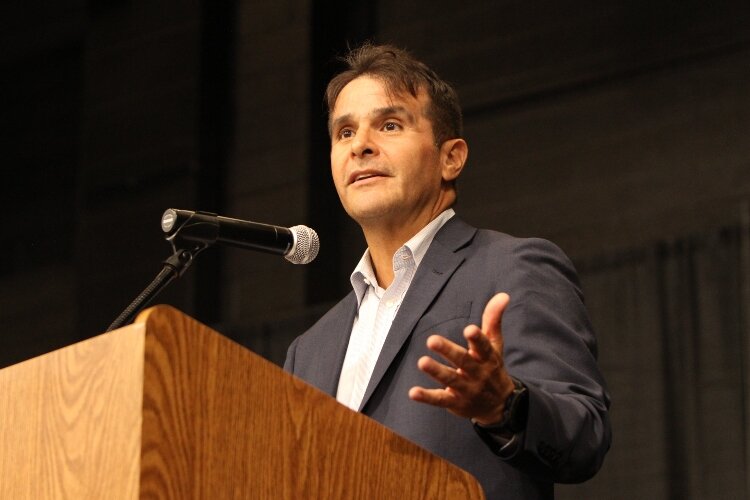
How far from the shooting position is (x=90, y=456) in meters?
1.36

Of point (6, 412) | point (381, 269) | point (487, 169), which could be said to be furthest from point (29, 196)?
point (6, 412)

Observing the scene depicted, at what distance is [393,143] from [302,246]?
512 mm

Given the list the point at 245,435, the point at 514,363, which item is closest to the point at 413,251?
the point at 514,363

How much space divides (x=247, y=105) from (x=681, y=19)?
2161 millimetres

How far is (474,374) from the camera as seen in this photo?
156cm

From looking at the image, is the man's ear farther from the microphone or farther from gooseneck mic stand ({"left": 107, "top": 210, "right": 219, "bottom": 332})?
gooseneck mic stand ({"left": 107, "top": 210, "right": 219, "bottom": 332})

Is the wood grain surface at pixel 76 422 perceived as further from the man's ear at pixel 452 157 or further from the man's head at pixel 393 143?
the man's ear at pixel 452 157

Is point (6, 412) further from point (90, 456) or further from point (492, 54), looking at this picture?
point (492, 54)

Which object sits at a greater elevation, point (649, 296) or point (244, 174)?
point (244, 174)

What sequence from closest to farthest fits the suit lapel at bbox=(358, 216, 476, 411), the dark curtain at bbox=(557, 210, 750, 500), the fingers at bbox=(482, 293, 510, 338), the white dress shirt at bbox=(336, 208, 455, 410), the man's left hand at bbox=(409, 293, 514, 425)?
1. the man's left hand at bbox=(409, 293, 514, 425)
2. the fingers at bbox=(482, 293, 510, 338)
3. the suit lapel at bbox=(358, 216, 476, 411)
4. the white dress shirt at bbox=(336, 208, 455, 410)
5. the dark curtain at bbox=(557, 210, 750, 500)

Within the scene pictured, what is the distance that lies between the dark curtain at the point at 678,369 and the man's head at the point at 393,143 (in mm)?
2084

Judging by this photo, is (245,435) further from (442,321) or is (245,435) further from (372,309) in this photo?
(372,309)

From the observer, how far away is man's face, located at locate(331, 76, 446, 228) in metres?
2.45

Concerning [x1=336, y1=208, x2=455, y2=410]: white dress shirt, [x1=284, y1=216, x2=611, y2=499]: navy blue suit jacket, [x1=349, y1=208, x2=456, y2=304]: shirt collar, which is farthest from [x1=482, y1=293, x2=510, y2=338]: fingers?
[x1=349, y1=208, x2=456, y2=304]: shirt collar
